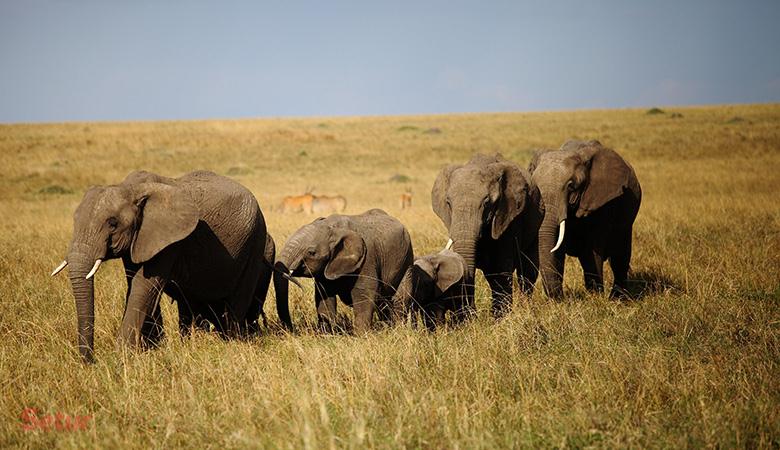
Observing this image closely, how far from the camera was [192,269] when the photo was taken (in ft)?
21.2

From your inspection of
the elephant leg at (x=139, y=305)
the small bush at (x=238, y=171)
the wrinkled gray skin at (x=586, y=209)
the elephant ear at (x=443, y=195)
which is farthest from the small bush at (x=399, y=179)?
the elephant leg at (x=139, y=305)

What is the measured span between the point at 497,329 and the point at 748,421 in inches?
95.5

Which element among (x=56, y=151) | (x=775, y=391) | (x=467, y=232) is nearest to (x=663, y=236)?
(x=467, y=232)

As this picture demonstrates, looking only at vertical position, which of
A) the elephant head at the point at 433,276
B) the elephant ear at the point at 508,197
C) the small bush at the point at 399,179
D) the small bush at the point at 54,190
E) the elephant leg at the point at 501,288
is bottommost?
the small bush at the point at 399,179

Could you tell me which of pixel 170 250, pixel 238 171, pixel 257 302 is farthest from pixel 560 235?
pixel 238 171

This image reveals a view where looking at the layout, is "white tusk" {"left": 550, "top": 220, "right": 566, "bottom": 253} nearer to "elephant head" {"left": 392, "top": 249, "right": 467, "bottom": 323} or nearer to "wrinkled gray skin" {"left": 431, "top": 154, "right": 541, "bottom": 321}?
"wrinkled gray skin" {"left": 431, "top": 154, "right": 541, "bottom": 321}

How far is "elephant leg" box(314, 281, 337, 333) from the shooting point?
7.14m

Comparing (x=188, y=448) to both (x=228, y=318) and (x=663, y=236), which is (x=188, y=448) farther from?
(x=663, y=236)

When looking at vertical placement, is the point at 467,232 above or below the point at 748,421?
above

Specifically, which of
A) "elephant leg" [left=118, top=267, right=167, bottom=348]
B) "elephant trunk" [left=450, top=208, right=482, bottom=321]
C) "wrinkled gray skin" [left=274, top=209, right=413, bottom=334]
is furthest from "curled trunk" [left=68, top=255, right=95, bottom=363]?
"elephant trunk" [left=450, top=208, right=482, bottom=321]

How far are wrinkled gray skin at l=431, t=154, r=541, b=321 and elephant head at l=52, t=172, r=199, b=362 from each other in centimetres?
274

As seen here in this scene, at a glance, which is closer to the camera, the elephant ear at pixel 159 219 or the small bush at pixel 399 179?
the elephant ear at pixel 159 219

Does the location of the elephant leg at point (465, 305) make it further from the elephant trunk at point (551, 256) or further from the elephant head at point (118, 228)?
the elephant head at point (118, 228)

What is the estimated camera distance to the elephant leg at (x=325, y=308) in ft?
23.4
